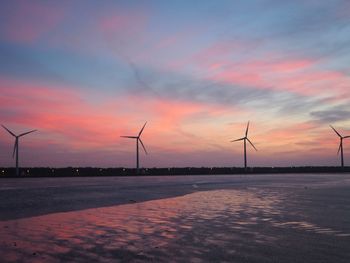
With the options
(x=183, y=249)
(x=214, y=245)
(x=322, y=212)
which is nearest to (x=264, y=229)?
(x=214, y=245)

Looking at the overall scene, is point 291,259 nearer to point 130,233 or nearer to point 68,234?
point 130,233

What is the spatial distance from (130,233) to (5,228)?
19.6ft

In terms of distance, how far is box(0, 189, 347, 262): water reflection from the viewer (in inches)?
519

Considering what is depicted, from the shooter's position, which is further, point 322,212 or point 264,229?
point 322,212

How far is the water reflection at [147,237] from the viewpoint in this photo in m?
13.2

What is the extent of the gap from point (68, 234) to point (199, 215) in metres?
9.09

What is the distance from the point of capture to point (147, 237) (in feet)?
54.5

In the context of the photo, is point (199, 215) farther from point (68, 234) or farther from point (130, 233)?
point (68, 234)

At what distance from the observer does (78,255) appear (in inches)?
521

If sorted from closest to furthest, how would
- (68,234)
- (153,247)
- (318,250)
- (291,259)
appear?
(291,259)
(318,250)
(153,247)
(68,234)

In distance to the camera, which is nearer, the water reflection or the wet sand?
the wet sand

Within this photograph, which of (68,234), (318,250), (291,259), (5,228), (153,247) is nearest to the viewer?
(291,259)

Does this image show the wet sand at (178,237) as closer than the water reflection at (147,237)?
Yes

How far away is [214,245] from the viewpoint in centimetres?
1483
